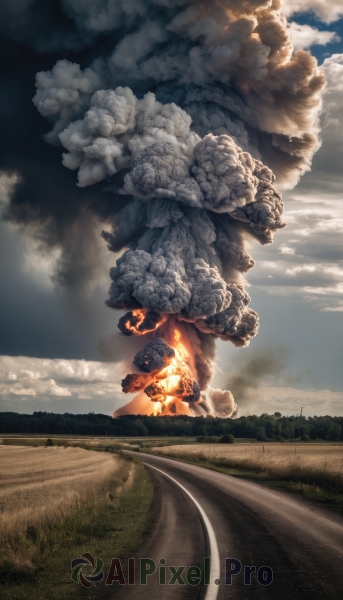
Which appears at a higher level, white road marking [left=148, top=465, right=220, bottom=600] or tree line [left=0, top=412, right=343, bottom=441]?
tree line [left=0, top=412, right=343, bottom=441]

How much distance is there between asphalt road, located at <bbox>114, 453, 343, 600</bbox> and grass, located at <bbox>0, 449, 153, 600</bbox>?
652 mm

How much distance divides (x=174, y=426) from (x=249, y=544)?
349 feet

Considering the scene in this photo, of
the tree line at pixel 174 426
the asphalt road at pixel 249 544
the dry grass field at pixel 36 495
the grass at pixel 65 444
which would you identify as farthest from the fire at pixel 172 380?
the asphalt road at pixel 249 544

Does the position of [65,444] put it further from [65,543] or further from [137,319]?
[65,543]

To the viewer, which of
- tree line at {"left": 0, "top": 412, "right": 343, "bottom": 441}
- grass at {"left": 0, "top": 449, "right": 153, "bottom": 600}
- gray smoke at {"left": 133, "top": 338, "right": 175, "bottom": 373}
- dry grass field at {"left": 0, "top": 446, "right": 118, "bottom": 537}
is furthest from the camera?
tree line at {"left": 0, "top": 412, "right": 343, "bottom": 441}

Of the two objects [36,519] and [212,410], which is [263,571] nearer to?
[36,519]

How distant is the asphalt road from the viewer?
30.9 feet

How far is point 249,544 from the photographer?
12516 mm

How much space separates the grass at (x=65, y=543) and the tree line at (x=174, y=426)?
94.6 m

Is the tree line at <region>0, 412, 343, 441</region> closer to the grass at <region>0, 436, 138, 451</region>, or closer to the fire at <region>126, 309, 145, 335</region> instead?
the grass at <region>0, 436, 138, 451</region>

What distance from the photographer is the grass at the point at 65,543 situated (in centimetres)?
982

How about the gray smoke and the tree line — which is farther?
the tree line

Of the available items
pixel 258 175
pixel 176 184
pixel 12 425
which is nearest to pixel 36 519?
pixel 176 184

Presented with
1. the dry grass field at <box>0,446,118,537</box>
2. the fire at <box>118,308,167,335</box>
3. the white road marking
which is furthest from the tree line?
the white road marking
